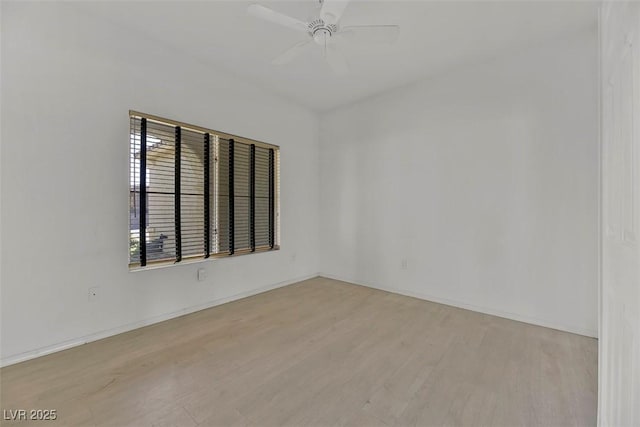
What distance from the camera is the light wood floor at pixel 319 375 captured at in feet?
4.94

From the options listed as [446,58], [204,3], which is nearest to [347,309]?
[446,58]

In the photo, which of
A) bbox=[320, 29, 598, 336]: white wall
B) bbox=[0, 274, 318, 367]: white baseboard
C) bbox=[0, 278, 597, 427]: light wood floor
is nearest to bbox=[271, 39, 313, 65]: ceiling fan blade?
bbox=[320, 29, 598, 336]: white wall

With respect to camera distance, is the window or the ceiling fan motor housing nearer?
the ceiling fan motor housing

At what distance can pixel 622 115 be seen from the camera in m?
0.91

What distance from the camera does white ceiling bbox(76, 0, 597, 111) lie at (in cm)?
217

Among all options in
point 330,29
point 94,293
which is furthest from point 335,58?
point 94,293

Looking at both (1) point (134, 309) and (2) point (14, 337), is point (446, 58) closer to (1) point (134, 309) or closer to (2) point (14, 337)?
(1) point (134, 309)

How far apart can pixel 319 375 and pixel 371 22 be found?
9.42ft

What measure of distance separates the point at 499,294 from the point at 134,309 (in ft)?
12.1

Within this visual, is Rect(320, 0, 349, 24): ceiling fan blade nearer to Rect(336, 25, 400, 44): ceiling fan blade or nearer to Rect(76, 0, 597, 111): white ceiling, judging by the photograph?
Rect(336, 25, 400, 44): ceiling fan blade

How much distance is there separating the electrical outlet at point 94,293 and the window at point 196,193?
0.32 m

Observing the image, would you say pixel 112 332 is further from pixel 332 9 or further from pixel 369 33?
pixel 369 33

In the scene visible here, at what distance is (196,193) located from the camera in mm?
3021

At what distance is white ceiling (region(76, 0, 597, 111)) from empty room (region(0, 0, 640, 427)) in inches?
0.9
